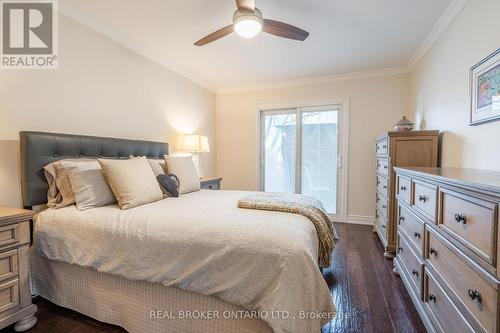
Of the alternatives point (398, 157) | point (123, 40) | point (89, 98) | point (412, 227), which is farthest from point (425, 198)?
point (123, 40)

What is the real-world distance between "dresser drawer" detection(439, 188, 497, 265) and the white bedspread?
2.07 ft

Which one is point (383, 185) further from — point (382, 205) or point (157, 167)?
point (157, 167)

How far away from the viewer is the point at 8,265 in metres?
1.40

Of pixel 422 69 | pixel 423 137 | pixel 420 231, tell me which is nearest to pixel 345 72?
pixel 422 69

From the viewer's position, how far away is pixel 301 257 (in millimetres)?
1130

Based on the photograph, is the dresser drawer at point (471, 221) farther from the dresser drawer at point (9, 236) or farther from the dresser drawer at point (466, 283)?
the dresser drawer at point (9, 236)

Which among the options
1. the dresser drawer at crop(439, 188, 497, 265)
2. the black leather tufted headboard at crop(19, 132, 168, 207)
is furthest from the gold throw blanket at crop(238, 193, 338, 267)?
the black leather tufted headboard at crop(19, 132, 168, 207)

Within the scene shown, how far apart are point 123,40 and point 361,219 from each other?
4027mm

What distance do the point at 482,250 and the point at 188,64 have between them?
137 inches

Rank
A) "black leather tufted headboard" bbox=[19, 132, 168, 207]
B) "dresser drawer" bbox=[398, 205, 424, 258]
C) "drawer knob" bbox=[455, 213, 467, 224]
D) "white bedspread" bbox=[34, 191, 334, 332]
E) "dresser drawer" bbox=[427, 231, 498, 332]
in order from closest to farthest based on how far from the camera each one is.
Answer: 1. "dresser drawer" bbox=[427, 231, 498, 332]
2. "drawer knob" bbox=[455, 213, 467, 224]
3. "white bedspread" bbox=[34, 191, 334, 332]
4. "dresser drawer" bbox=[398, 205, 424, 258]
5. "black leather tufted headboard" bbox=[19, 132, 168, 207]

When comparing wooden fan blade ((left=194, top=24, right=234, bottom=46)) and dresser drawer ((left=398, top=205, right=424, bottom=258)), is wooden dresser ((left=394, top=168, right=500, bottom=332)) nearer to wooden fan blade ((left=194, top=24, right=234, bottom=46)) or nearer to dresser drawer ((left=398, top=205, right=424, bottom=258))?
dresser drawer ((left=398, top=205, right=424, bottom=258))

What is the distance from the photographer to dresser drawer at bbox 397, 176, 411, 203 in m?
1.78

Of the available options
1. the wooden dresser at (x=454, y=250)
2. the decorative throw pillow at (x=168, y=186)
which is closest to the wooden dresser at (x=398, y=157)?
the wooden dresser at (x=454, y=250)

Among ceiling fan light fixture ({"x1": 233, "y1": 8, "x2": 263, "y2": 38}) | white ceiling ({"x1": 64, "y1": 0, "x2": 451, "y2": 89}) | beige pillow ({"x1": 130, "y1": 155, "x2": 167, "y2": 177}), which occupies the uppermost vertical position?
white ceiling ({"x1": 64, "y1": 0, "x2": 451, "y2": 89})
